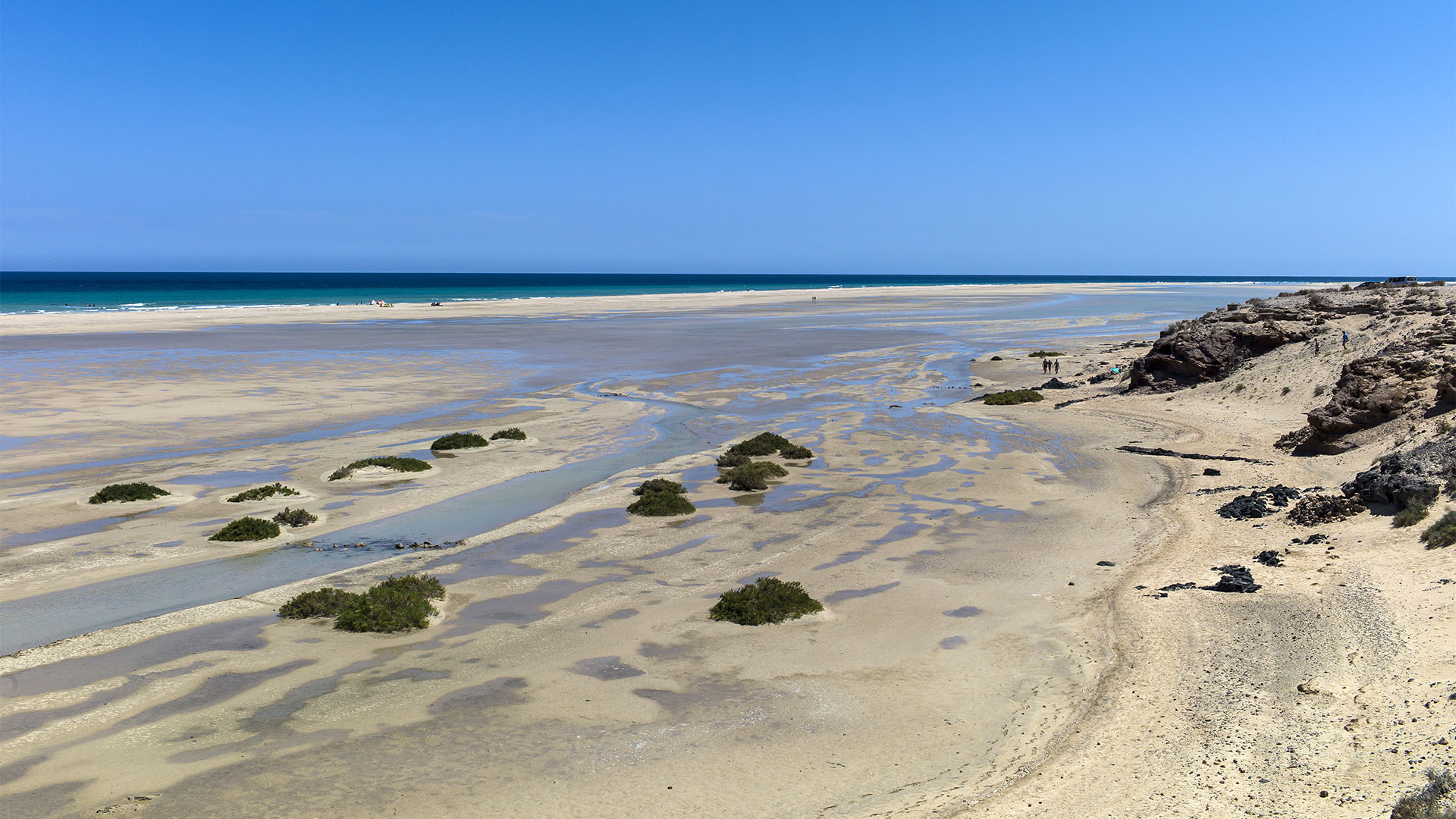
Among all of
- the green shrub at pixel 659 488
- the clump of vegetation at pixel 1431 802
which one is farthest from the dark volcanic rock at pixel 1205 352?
the clump of vegetation at pixel 1431 802

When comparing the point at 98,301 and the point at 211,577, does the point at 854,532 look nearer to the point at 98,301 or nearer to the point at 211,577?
the point at 211,577

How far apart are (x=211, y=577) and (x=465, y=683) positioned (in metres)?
5.76

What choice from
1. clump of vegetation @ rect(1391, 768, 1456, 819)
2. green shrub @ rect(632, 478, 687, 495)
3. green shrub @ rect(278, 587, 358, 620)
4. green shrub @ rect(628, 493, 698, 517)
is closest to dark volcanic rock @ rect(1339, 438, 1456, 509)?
clump of vegetation @ rect(1391, 768, 1456, 819)

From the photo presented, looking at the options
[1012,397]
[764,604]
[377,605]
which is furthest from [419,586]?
[1012,397]

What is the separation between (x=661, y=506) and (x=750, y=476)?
2.68 m

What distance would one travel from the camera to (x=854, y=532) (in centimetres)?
1559

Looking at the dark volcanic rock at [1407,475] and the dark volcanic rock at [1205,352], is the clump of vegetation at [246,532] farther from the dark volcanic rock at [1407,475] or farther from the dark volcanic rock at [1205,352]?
the dark volcanic rock at [1205,352]

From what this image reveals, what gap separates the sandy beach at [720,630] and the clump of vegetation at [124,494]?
43 cm

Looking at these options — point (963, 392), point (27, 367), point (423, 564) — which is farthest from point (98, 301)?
point (423, 564)

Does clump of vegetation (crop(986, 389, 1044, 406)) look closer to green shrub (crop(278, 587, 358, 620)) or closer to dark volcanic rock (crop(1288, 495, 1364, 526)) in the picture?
dark volcanic rock (crop(1288, 495, 1364, 526))

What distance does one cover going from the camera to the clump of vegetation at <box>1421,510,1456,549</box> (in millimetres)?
11898

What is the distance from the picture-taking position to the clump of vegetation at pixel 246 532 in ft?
48.5

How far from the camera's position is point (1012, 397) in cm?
3102

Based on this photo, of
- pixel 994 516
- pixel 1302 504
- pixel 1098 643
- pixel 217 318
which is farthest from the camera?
pixel 217 318
